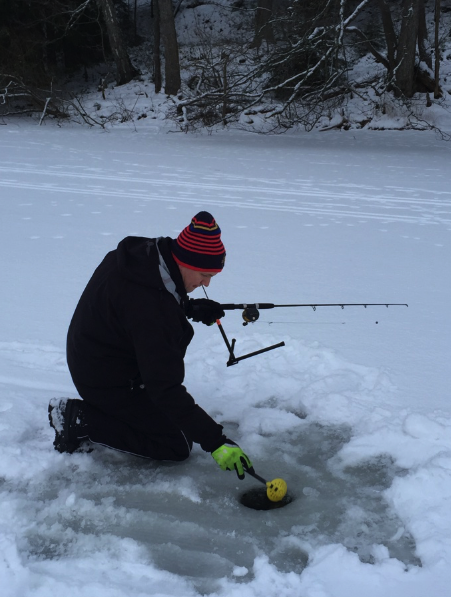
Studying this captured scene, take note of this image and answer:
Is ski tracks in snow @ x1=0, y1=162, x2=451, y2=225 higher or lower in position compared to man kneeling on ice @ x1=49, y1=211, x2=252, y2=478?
lower

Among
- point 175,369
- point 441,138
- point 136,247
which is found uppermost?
point 136,247

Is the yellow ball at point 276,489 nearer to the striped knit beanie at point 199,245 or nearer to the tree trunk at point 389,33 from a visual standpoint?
the striped knit beanie at point 199,245

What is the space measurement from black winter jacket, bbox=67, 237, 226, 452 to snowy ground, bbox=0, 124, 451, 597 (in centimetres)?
41

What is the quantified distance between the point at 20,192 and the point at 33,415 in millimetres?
4994

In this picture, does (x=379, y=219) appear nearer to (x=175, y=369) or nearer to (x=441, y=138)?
(x=175, y=369)

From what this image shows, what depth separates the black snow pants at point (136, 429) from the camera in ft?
8.80

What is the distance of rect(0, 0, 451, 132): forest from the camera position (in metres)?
13.5

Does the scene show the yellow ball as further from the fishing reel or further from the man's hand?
the fishing reel

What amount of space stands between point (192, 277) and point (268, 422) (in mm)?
979

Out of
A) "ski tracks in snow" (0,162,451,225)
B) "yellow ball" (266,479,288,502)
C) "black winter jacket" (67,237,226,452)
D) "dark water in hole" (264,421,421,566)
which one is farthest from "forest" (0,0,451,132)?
"yellow ball" (266,479,288,502)

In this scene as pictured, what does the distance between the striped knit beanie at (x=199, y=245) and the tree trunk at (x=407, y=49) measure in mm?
12198

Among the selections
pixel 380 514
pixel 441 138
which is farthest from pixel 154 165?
pixel 380 514

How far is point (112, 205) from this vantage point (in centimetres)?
680

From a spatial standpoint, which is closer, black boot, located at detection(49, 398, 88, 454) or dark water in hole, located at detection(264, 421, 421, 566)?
dark water in hole, located at detection(264, 421, 421, 566)
